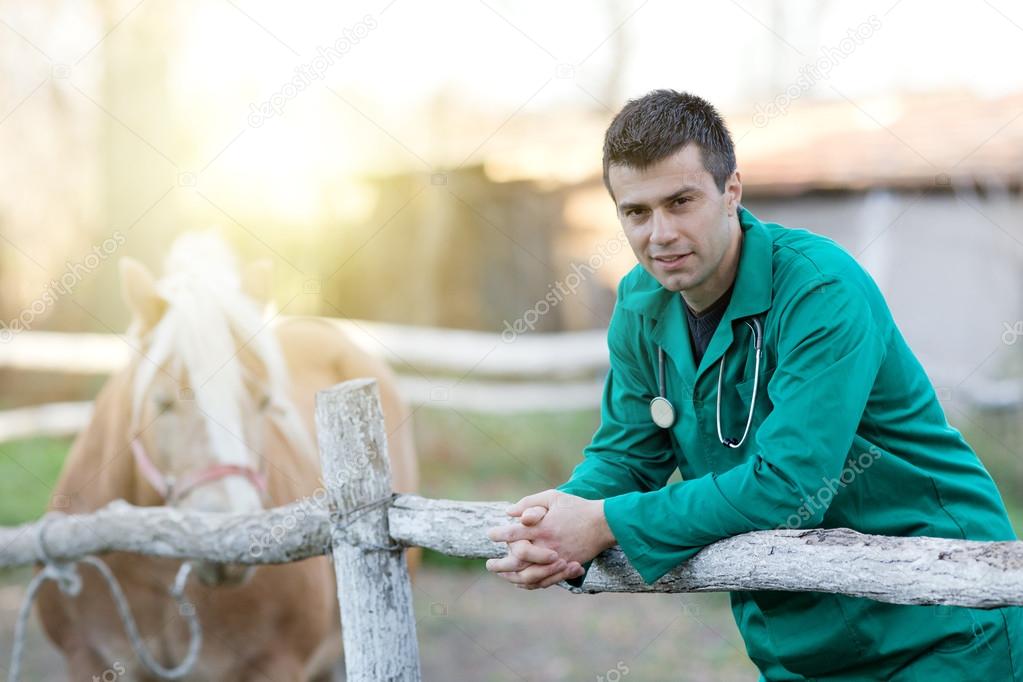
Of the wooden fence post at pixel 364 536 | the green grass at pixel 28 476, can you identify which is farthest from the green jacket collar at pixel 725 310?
the green grass at pixel 28 476

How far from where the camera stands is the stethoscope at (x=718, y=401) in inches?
65.5

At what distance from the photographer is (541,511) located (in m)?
1.71

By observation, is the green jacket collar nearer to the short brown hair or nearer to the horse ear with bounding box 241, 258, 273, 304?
the short brown hair

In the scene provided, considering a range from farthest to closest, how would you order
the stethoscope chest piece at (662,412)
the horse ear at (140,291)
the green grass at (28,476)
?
the green grass at (28,476)
the horse ear at (140,291)
the stethoscope chest piece at (662,412)

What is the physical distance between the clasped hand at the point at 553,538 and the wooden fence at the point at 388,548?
0.38ft

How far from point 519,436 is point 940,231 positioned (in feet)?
15.6

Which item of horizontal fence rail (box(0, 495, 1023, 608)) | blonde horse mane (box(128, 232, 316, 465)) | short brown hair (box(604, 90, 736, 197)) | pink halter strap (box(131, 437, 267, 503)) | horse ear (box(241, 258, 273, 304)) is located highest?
horse ear (box(241, 258, 273, 304))

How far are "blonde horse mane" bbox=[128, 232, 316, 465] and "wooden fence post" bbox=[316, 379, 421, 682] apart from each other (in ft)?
2.98

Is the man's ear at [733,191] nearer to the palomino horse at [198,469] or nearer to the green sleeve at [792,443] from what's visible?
the green sleeve at [792,443]

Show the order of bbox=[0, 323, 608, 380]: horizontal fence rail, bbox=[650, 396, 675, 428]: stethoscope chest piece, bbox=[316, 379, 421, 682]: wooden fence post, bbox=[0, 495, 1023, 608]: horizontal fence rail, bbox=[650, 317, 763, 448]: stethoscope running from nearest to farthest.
A: bbox=[0, 495, 1023, 608]: horizontal fence rail < bbox=[650, 317, 763, 448]: stethoscope < bbox=[650, 396, 675, 428]: stethoscope chest piece < bbox=[316, 379, 421, 682]: wooden fence post < bbox=[0, 323, 608, 380]: horizontal fence rail

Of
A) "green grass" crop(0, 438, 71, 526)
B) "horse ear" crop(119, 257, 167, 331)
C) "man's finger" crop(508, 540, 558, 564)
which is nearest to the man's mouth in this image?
"man's finger" crop(508, 540, 558, 564)

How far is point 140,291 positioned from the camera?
3.16m
